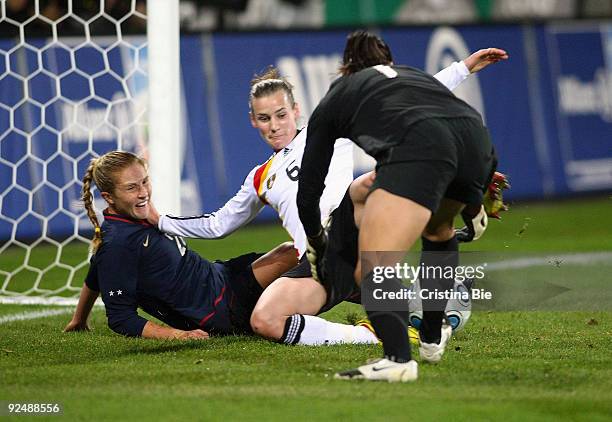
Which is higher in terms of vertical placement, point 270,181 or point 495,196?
point 270,181

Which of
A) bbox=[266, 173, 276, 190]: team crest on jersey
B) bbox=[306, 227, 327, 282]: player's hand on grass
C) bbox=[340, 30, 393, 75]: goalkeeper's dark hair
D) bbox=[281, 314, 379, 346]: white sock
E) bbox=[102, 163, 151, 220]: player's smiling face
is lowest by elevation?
bbox=[281, 314, 379, 346]: white sock

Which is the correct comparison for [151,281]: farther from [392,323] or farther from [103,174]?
[392,323]

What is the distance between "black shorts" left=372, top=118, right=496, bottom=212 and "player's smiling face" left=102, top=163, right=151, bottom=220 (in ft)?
4.86

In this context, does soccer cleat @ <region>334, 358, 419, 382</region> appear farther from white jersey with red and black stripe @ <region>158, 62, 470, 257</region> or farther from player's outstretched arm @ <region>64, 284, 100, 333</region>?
player's outstretched arm @ <region>64, 284, 100, 333</region>

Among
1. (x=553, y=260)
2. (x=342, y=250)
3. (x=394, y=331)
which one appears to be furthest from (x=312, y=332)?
(x=553, y=260)

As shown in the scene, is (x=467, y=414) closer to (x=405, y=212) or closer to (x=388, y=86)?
(x=405, y=212)

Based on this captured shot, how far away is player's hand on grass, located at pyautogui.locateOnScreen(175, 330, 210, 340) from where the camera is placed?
532cm

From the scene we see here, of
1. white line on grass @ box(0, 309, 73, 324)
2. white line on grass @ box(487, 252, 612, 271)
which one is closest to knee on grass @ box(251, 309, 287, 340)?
white line on grass @ box(0, 309, 73, 324)

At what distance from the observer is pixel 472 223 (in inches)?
199

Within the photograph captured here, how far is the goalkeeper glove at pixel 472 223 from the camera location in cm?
482

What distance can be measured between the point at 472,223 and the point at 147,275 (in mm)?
1468

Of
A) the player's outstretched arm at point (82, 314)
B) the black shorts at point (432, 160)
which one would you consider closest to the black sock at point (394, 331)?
the black shorts at point (432, 160)

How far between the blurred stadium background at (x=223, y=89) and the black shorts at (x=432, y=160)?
2286mm

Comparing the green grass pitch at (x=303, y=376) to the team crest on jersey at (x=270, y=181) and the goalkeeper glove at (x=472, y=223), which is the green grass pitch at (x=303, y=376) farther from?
the team crest on jersey at (x=270, y=181)
